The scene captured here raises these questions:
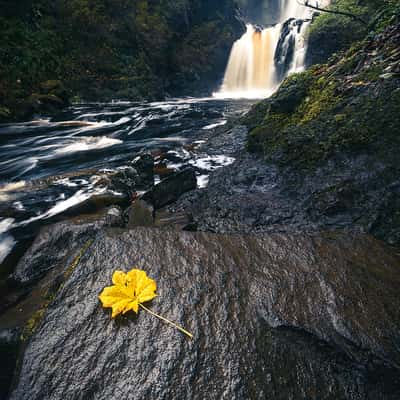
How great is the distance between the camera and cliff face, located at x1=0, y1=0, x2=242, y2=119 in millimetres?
14656

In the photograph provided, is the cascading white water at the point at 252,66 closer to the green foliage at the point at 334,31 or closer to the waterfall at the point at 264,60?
the waterfall at the point at 264,60

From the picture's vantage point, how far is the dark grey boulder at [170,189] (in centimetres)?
405

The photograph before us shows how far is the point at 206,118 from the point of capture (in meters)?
13.2

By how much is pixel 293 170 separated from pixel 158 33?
27.5 meters

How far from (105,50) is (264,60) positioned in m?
17.8

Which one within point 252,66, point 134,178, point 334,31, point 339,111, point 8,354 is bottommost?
point 252,66

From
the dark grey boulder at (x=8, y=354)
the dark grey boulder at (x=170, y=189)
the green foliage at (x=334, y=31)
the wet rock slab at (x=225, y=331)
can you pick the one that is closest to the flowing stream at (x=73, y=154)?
the dark grey boulder at (x=170, y=189)

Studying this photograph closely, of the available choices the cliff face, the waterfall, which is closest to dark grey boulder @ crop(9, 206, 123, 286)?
the cliff face

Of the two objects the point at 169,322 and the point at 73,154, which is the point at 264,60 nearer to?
the point at 73,154

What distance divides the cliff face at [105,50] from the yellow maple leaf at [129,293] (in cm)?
1304

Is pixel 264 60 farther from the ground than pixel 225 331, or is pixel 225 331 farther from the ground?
pixel 225 331

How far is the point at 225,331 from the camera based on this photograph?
154 cm

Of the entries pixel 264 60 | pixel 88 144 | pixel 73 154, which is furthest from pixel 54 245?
pixel 264 60

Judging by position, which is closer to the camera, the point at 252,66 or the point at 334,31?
the point at 334,31
